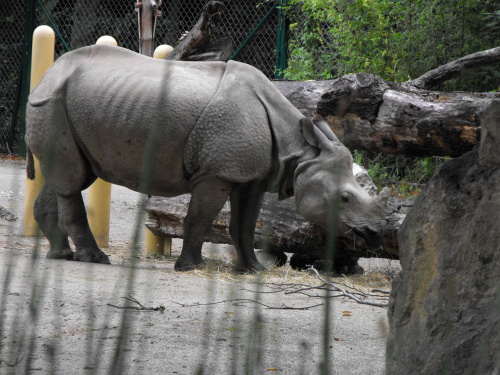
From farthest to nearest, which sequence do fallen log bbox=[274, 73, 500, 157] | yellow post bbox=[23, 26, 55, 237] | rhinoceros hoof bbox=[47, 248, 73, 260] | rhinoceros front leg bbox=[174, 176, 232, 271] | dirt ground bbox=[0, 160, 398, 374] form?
yellow post bbox=[23, 26, 55, 237] → rhinoceros hoof bbox=[47, 248, 73, 260] → rhinoceros front leg bbox=[174, 176, 232, 271] → fallen log bbox=[274, 73, 500, 157] → dirt ground bbox=[0, 160, 398, 374]

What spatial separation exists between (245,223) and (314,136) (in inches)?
33.6

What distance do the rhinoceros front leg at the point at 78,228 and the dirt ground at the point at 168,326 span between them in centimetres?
38

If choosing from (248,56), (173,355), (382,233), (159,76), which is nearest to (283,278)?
(382,233)

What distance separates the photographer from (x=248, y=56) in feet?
37.2

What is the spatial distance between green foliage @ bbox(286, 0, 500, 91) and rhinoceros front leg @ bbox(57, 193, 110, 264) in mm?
4891

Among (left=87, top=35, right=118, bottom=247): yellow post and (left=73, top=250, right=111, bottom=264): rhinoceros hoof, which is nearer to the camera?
(left=73, top=250, right=111, bottom=264): rhinoceros hoof

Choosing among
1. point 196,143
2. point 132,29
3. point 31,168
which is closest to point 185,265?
point 196,143

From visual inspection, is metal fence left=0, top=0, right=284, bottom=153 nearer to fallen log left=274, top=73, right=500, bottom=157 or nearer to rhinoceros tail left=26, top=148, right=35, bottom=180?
rhinoceros tail left=26, top=148, right=35, bottom=180

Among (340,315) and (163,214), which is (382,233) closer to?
(340,315)

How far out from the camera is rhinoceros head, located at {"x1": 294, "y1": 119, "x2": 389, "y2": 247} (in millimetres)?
5191

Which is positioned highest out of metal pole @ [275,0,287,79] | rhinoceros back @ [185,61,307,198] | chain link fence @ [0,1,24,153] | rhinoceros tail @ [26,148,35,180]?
rhinoceros back @ [185,61,307,198]

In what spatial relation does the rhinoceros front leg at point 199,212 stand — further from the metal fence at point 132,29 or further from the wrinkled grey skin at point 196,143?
the metal fence at point 132,29

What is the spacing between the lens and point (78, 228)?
5.82 m

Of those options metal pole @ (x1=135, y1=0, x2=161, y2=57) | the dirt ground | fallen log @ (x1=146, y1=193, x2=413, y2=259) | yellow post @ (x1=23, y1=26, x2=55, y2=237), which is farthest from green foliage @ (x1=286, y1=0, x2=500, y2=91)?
the dirt ground
